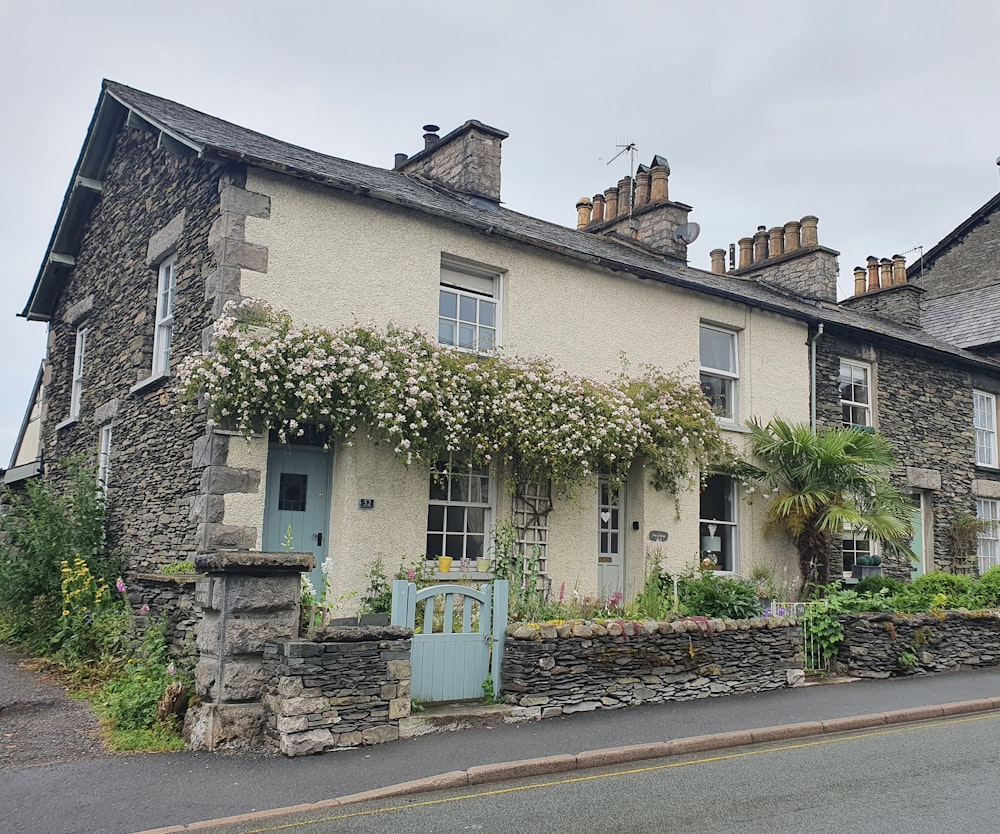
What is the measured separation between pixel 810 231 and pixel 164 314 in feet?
44.2

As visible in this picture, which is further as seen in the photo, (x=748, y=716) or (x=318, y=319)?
(x=318, y=319)

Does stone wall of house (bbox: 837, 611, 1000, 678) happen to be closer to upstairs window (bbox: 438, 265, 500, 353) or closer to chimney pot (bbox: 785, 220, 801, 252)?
upstairs window (bbox: 438, 265, 500, 353)

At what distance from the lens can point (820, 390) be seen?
16.4 meters

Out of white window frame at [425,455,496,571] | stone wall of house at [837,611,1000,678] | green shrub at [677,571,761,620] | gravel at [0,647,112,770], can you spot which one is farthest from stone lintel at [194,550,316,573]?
stone wall of house at [837,611,1000,678]

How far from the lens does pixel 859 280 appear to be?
23359mm

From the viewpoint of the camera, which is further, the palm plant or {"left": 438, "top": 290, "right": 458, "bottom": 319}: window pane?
the palm plant

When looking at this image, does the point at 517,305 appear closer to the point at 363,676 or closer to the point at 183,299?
the point at 183,299

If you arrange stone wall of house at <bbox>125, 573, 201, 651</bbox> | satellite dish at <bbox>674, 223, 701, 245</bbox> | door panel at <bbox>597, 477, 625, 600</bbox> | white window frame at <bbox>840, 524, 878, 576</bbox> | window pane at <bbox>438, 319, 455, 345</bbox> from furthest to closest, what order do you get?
satellite dish at <bbox>674, 223, 701, 245</bbox> < white window frame at <bbox>840, 524, 878, 576</bbox> < door panel at <bbox>597, 477, 625, 600</bbox> < window pane at <bbox>438, 319, 455, 345</bbox> < stone wall of house at <bbox>125, 573, 201, 651</bbox>

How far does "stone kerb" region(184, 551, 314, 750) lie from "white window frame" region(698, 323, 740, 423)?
883 cm

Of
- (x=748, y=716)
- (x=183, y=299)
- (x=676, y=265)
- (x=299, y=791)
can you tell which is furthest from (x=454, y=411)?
(x=676, y=265)

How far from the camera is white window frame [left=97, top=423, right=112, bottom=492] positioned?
13.2 m

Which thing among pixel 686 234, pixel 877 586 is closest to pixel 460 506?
pixel 877 586

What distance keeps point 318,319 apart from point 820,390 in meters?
9.53

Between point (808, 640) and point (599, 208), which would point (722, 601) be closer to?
point (808, 640)
